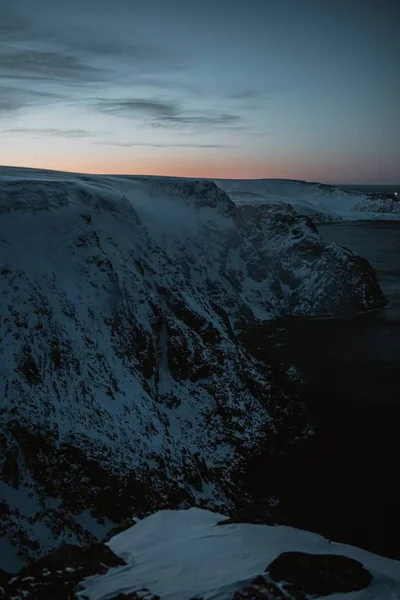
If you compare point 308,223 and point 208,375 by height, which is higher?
point 308,223

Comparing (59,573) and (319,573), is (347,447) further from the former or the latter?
(59,573)

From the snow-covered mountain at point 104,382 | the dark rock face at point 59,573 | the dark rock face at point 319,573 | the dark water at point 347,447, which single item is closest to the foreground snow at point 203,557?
the dark rock face at point 319,573

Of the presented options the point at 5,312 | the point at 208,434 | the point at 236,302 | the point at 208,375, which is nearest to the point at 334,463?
the point at 208,434

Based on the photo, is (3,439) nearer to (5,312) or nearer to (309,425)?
(5,312)

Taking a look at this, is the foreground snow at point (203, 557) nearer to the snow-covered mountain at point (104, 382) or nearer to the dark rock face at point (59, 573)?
the dark rock face at point (59, 573)


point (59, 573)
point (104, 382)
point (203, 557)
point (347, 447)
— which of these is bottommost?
point (347, 447)

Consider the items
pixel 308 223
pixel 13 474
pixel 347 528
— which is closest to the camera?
pixel 13 474

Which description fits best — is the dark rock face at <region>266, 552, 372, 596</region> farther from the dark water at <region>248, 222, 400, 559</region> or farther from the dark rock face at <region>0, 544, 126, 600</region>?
the dark water at <region>248, 222, 400, 559</region>

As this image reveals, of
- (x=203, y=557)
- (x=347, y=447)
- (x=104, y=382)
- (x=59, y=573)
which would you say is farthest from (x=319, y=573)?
(x=347, y=447)
